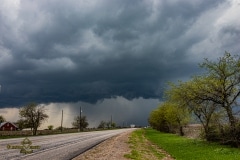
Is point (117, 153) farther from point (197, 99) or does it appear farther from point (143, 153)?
point (197, 99)

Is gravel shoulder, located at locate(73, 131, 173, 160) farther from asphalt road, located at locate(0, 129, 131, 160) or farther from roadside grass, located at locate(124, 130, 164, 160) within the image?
asphalt road, located at locate(0, 129, 131, 160)

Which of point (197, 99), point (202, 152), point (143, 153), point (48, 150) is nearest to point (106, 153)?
point (143, 153)

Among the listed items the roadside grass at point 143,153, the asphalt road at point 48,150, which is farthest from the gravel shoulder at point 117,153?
the asphalt road at point 48,150

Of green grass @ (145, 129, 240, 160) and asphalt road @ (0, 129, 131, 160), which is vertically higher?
asphalt road @ (0, 129, 131, 160)

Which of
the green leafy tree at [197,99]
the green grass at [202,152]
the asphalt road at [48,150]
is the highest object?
the green leafy tree at [197,99]

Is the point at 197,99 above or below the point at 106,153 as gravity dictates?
above

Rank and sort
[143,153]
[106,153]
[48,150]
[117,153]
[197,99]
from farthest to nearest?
[197,99], [143,153], [48,150], [117,153], [106,153]

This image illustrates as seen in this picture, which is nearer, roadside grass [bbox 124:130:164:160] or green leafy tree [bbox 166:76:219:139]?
roadside grass [bbox 124:130:164:160]

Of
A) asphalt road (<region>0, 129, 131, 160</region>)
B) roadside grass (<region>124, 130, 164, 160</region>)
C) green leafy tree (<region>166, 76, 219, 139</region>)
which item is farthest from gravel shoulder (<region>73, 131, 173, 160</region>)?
green leafy tree (<region>166, 76, 219, 139</region>)

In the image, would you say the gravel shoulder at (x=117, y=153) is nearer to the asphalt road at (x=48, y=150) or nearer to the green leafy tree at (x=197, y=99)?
the asphalt road at (x=48, y=150)

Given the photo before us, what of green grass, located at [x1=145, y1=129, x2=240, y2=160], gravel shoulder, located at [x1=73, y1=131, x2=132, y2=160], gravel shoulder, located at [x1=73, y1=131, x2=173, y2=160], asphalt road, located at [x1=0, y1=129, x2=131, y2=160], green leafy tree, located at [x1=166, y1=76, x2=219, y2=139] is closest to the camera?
asphalt road, located at [x1=0, y1=129, x2=131, y2=160]

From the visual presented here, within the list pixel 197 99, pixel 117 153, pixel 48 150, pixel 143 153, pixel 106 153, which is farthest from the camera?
pixel 197 99

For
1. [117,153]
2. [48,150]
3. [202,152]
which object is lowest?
[202,152]

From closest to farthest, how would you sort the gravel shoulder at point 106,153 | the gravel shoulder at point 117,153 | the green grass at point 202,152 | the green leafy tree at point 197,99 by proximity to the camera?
the gravel shoulder at point 106,153 → the gravel shoulder at point 117,153 → the green grass at point 202,152 → the green leafy tree at point 197,99
